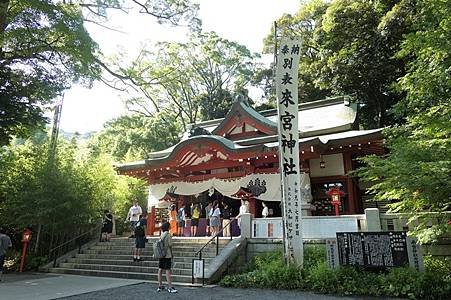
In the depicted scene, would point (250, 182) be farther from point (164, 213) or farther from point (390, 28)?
point (390, 28)

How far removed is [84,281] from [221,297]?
471 cm

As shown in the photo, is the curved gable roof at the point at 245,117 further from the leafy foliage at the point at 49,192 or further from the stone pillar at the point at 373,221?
the stone pillar at the point at 373,221

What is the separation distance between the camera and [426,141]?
7430 millimetres

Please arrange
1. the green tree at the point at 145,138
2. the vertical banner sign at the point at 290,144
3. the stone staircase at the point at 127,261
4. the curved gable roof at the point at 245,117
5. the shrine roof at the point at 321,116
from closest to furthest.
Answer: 1. the vertical banner sign at the point at 290,144
2. the stone staircase at the point at 127,261
3. the shrine roof at the point at 321,116
4. the curved gable roof at the point at 245,117
5. the green tree at the point at 145,138

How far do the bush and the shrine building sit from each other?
17.2 feet

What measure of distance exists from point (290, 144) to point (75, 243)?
32.5 ft

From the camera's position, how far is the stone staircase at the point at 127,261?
10270mm

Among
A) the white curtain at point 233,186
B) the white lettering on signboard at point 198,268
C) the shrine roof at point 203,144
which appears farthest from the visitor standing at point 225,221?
the white lettering on signboard at point 198,268

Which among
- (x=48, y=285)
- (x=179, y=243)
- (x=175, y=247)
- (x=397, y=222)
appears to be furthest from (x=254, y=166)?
(x=48, y=285)

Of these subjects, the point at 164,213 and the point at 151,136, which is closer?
the point at 164,213

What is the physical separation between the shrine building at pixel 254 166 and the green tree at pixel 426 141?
5032 millimetres

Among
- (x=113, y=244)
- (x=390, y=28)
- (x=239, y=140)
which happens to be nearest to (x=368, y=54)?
(x=390, y=28)

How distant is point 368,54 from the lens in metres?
21.9

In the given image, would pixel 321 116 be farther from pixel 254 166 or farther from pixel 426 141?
pixel 426 141
